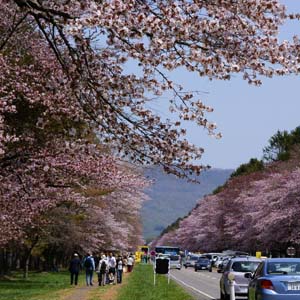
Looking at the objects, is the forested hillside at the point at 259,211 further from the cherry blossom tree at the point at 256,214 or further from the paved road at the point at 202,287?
the paved road at the point at 202,287

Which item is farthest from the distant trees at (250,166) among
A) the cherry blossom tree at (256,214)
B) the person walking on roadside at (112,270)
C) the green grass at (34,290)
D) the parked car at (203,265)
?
the person walking on roadside at (112,270)

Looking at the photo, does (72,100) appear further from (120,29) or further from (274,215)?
(274,215)

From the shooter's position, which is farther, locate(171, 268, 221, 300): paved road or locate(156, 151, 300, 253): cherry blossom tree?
locate(156, 151, 300, 253): cherry blossom tree

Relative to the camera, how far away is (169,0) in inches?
357

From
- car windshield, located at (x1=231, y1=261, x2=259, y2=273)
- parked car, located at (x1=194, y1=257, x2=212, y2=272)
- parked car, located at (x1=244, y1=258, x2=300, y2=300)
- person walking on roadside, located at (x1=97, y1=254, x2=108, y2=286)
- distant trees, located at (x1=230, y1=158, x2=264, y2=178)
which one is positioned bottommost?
parked car, located at (x1=244, y1=258, x2=300, y2=300)

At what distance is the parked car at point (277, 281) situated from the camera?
16.9 metres

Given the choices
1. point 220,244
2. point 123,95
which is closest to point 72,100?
point 123,95

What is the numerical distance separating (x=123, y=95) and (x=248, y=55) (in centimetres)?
217

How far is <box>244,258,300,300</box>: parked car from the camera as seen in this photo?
16.9 m

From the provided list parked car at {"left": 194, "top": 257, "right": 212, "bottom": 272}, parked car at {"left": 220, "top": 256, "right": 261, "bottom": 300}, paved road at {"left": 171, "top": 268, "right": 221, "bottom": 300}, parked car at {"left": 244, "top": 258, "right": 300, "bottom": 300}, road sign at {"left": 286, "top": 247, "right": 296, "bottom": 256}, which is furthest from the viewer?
parked car at {"left": 194, "top": 257, "right": 212, "bottom": 272}

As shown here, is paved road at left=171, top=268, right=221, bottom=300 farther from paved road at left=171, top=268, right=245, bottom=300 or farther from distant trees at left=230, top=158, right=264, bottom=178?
distant trees at left=230, top=158, right=264, bottom=178

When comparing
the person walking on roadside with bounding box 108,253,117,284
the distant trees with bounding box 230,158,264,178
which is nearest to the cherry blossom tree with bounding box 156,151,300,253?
the distant trees with bounding box 230,158,264,178

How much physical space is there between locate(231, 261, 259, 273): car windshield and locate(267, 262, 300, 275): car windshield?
8.18 m

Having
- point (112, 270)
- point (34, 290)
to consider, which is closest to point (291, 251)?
point (112, 270)
